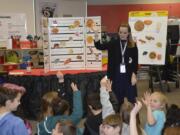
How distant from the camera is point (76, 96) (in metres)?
2.86

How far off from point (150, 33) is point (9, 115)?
17.0 feet

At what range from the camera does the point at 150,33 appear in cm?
688

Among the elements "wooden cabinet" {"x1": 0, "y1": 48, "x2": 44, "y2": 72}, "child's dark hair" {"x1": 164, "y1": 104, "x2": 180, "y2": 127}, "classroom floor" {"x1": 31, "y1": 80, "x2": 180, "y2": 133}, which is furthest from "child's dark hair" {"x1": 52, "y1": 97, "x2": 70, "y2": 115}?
"wooden cabinet" {"x1": 0, "y1": 48, "x2": 44, "y2": 72}

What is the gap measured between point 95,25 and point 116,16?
723 cm

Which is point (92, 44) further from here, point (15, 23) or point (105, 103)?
point (15, 23)

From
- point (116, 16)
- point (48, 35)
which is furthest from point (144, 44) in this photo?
point (116, 16)

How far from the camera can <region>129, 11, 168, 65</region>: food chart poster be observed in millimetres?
6812

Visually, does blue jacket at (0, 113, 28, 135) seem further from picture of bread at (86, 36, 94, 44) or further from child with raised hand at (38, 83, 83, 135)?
picture of bread at (86, 36, 94, 44)

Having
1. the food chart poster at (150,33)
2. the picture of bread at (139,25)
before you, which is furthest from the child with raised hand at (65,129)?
the picture of bread at (139,25)

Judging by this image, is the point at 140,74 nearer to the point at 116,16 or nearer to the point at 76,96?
the point at 116,16

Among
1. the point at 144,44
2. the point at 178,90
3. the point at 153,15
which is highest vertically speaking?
the point at 153,15

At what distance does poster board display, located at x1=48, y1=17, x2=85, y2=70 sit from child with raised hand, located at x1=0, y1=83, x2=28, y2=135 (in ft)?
8.87

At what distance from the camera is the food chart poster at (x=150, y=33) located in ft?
22.4

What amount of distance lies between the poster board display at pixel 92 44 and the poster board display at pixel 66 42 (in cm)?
8
